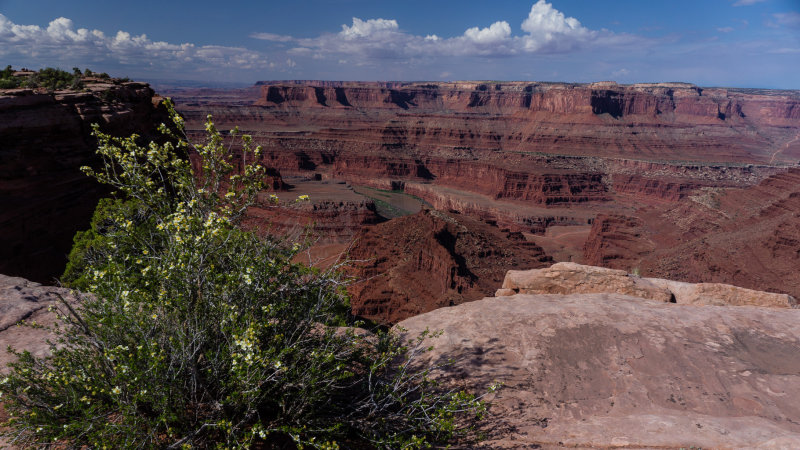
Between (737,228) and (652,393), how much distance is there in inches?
1866

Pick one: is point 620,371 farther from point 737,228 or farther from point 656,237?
point 656,237

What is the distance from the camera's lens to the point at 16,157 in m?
22.3

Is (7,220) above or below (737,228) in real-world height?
above

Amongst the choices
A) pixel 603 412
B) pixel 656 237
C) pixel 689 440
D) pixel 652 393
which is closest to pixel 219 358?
pixel 603 412

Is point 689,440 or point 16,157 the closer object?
point 689,440

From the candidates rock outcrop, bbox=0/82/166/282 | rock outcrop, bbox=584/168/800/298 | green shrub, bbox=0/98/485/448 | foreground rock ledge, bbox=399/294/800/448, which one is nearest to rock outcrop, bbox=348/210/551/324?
rock outcrop, bbox=584/168/800/298

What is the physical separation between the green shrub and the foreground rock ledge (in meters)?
1.72

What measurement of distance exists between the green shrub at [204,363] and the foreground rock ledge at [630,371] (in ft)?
5.63

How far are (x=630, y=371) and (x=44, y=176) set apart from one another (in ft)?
103

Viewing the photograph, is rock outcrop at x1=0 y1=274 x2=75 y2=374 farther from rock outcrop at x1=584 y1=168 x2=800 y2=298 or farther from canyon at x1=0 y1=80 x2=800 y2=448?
rock outcrop at x1=584 y1=168 x2=800 y2=298

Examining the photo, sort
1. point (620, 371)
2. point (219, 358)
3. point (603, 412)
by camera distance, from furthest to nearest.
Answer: point (620, 371)
point (603, 412)
point (219, 358)

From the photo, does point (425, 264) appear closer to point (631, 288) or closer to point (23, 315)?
point (631, 288)

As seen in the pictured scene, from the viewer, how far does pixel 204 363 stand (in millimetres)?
4559

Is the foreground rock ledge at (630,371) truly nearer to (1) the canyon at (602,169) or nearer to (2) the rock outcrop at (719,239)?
(1) the canyon at (602,169)
